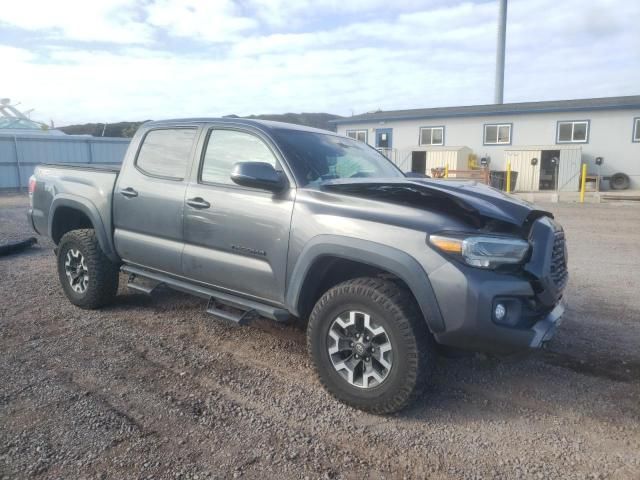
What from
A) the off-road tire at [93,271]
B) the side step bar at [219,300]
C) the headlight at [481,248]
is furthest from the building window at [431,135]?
the headlight at [481,248]

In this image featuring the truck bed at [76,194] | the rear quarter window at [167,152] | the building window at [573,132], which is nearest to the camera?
the rear quarter window at [167,152]

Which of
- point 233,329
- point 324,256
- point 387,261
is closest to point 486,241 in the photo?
point 387,261

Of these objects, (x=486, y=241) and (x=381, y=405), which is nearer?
(x=486, y=241)

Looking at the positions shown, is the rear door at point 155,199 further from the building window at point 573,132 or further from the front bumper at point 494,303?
the building window at point 573,132

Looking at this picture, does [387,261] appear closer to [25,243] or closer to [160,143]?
[160,143]

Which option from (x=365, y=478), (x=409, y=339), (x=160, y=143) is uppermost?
(x=160, y=143)

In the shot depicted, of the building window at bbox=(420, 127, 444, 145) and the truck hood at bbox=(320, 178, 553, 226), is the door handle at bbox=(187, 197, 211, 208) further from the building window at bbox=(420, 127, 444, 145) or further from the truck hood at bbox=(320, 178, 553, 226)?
the building window at bbox=(420, 127, 444, 145)

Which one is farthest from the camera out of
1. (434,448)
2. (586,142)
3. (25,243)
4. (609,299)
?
(586,142)

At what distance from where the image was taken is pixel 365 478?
8.58 feet

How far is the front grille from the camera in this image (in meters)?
3.28

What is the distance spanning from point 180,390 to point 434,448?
1.73m

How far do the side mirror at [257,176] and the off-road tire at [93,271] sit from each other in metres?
2.19

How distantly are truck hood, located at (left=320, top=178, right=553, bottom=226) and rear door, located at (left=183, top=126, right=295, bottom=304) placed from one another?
0.49 metres

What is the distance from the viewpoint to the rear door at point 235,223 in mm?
3646
